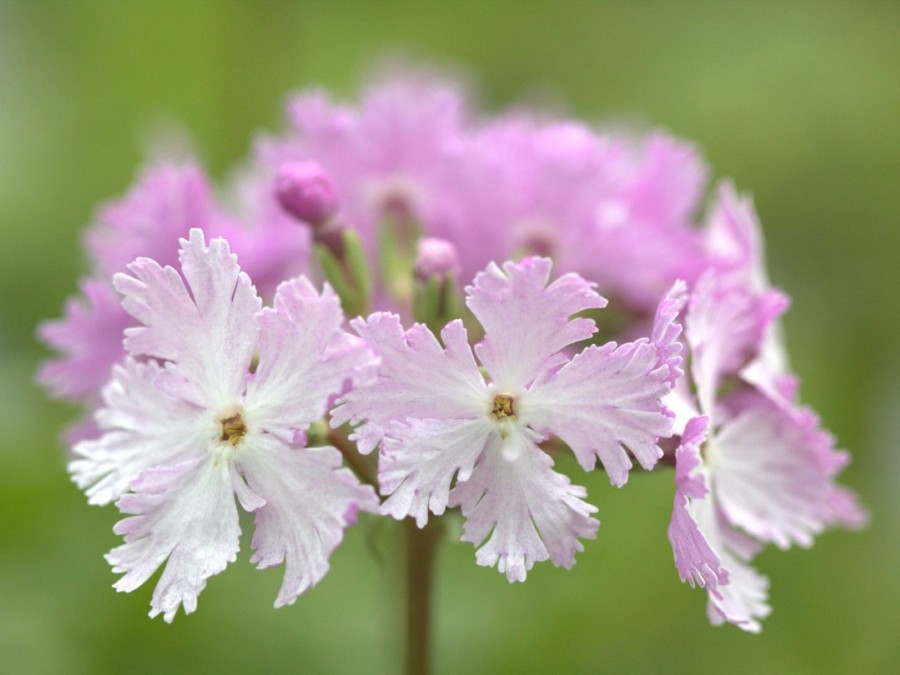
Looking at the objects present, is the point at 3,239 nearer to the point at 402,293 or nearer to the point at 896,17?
the point at 402,293

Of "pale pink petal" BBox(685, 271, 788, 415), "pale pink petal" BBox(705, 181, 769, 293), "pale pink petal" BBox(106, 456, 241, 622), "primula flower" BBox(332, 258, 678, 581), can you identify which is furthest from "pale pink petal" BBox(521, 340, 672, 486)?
"pale pink petal" BBox(705, 181, 769, 293)

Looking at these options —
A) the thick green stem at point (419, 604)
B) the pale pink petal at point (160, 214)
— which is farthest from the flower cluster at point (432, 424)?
the pale pink petal at point (160, 214)

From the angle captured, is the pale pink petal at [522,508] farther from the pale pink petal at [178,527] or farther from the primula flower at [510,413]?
the pale pink petal at [178,527]

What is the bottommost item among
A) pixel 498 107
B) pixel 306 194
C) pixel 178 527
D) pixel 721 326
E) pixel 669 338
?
pixel 178 527

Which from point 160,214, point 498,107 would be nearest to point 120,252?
point 160,214

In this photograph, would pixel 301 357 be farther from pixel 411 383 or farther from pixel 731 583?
pixel 731 583

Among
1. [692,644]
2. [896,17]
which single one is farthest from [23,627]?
[896,17]

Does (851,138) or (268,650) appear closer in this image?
(268,650)
